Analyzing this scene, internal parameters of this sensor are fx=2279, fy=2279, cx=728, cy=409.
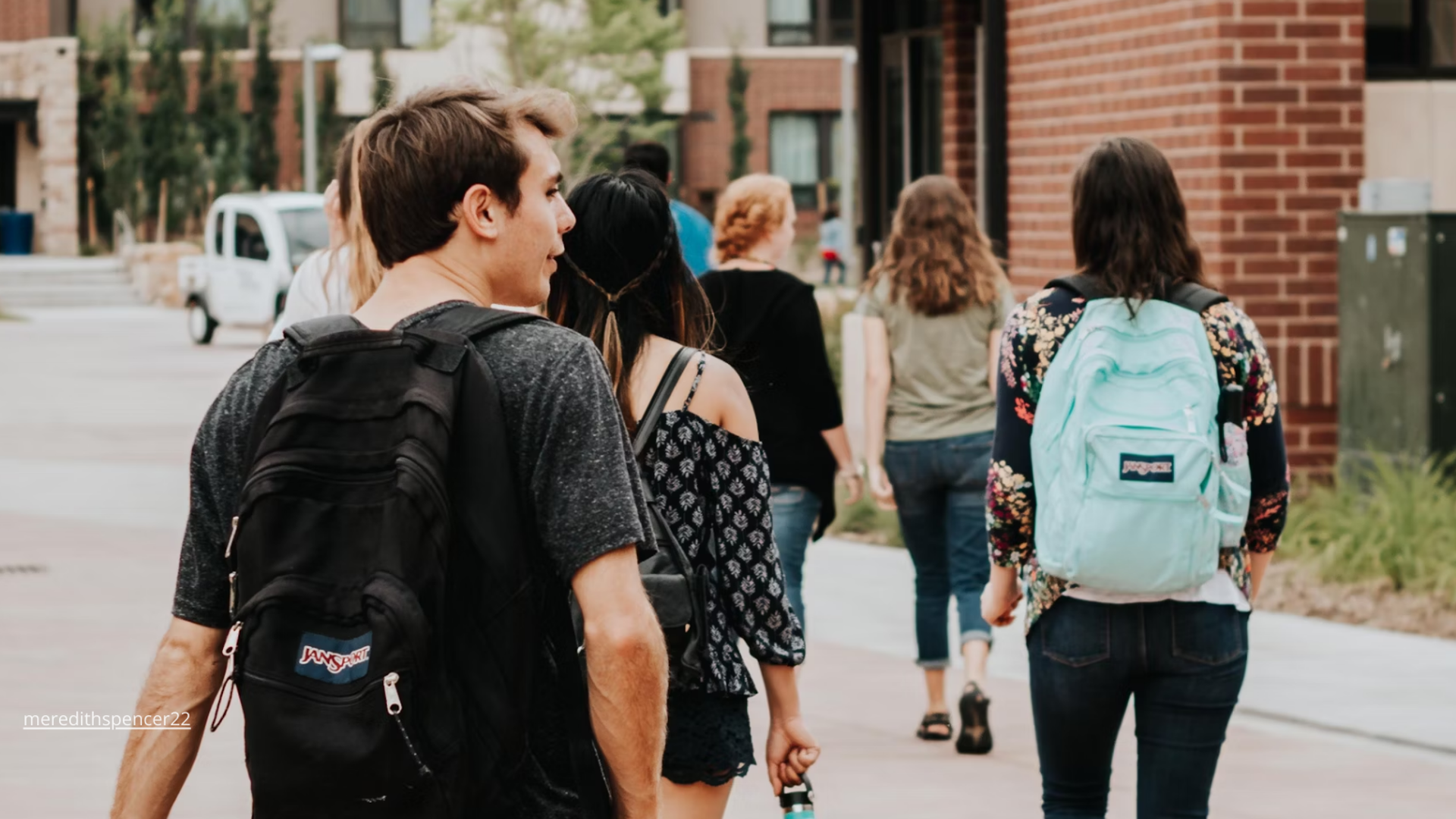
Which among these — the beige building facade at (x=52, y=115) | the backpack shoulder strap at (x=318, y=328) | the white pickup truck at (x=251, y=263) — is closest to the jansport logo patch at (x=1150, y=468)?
the backpack shoulder strap at (x=318, y=328)

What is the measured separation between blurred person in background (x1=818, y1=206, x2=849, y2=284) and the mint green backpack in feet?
144

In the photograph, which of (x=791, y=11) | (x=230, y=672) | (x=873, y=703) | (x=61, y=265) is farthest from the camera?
(x=791, y=11)

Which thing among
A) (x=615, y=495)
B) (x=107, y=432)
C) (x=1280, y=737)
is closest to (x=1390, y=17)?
(x=1280, y=737)

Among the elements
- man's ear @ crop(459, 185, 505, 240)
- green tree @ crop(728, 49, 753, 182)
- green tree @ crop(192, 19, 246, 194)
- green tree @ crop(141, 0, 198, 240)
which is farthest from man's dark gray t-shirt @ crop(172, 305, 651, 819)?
green tree @ crop(728, 49, 753, 182)

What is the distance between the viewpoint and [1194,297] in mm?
4242

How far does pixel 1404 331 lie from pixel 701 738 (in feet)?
23.1

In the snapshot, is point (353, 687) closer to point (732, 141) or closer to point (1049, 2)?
point (1049, 2)

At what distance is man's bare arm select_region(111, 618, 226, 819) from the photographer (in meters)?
2.83

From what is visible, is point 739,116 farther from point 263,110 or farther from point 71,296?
point 71,296

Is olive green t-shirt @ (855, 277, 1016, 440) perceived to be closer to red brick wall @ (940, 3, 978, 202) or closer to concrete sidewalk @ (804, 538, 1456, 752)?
concrete sidewalk @ (804, 538, 1456, 752)

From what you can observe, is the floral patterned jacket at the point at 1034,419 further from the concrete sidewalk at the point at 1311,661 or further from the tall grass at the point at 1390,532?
the tall grass at the point at 1390,532

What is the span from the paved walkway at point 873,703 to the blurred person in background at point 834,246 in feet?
118

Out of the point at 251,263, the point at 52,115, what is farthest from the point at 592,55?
the point at 251,263

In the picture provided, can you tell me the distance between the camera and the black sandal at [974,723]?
23.8 feet
